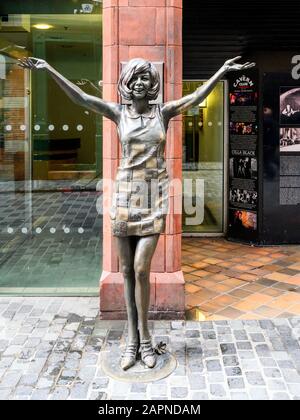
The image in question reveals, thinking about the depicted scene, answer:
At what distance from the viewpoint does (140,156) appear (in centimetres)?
391

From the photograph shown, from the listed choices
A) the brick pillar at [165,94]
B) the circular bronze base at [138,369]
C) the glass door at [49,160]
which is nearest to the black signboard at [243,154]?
the glass door at [49,160]

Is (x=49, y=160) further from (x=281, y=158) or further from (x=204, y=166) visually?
(x=281, y=158)

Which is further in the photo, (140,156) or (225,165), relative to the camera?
(225,165)

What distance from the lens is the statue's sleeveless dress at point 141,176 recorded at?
12.8 feet

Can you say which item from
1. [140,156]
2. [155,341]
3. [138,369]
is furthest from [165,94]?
[138,369]

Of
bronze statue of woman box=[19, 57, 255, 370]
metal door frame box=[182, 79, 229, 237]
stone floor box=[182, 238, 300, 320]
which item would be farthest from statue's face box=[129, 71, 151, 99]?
metal door frame box=[182, 79, 229, 237]

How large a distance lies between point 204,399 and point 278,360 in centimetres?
88

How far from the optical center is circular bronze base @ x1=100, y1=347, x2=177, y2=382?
3949 millimetres

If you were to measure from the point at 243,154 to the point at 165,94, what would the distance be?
3.45 meters

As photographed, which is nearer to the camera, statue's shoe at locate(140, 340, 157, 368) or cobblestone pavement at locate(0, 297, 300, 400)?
cobblestone pavement at locate(0, 297, 300, 400)

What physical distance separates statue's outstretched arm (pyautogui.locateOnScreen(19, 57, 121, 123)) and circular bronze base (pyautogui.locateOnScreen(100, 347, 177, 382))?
72.1 inches

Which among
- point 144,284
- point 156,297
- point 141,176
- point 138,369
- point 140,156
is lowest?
point 138,369

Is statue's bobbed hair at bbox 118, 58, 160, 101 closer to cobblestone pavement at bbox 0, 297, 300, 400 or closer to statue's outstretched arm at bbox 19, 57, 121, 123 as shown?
statue's outstretched arm at bbox 19, 57, 121, 123

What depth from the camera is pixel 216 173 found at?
879 centimetres
